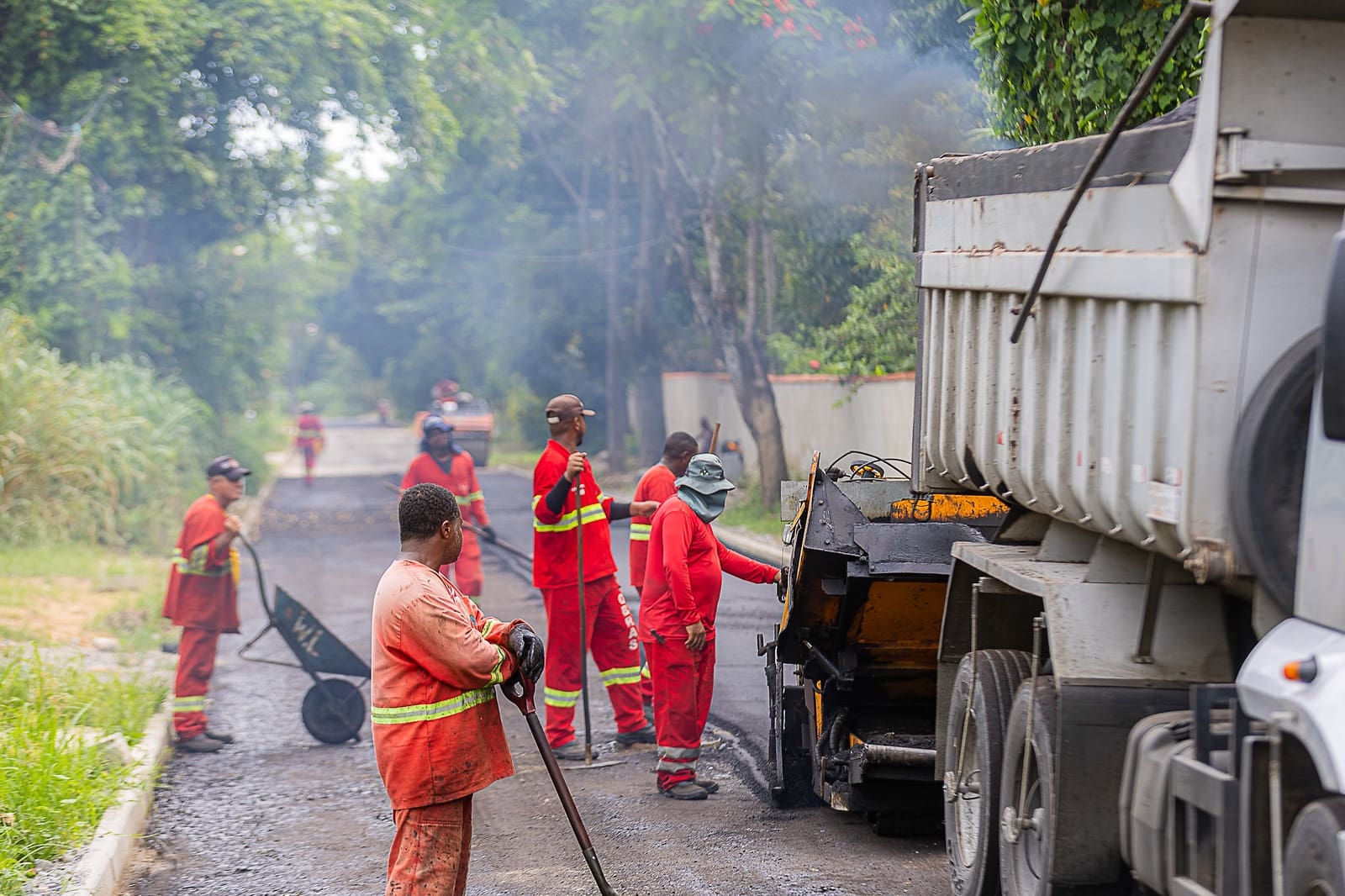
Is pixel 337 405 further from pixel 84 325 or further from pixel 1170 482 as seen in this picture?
pixel 1170 482

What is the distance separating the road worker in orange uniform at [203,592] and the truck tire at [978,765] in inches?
198

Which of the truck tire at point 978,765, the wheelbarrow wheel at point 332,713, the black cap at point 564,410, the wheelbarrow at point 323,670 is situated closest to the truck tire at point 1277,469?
the truck tire at point 978,765

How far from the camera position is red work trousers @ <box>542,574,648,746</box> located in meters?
8.02

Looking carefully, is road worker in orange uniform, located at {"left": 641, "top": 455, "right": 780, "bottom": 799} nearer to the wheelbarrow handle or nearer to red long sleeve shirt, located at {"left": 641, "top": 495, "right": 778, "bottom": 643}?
red long sleeve shirt, located at {"left": 641, "top": 495, "right": 778, "bottom": 643}

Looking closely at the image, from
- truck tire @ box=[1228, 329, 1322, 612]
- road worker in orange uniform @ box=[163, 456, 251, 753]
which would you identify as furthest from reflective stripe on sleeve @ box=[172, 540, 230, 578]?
truck tire @ box=[1228, 329, 1322, 612]

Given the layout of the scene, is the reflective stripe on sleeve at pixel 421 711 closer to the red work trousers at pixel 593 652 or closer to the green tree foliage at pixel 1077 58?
the red work trousers at pixel 593 652

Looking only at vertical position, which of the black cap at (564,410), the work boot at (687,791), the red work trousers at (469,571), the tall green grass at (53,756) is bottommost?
the work boot at (687,791)

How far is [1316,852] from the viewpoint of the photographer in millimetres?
2922

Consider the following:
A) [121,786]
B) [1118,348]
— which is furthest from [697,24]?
[1118,348]

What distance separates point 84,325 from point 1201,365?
21.5 metres

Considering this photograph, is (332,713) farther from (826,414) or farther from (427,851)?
(826,414)

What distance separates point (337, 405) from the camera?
97.0 meters

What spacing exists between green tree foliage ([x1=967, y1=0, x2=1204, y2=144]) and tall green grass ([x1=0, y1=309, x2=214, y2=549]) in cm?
1121

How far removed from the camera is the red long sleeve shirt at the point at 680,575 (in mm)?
6961
